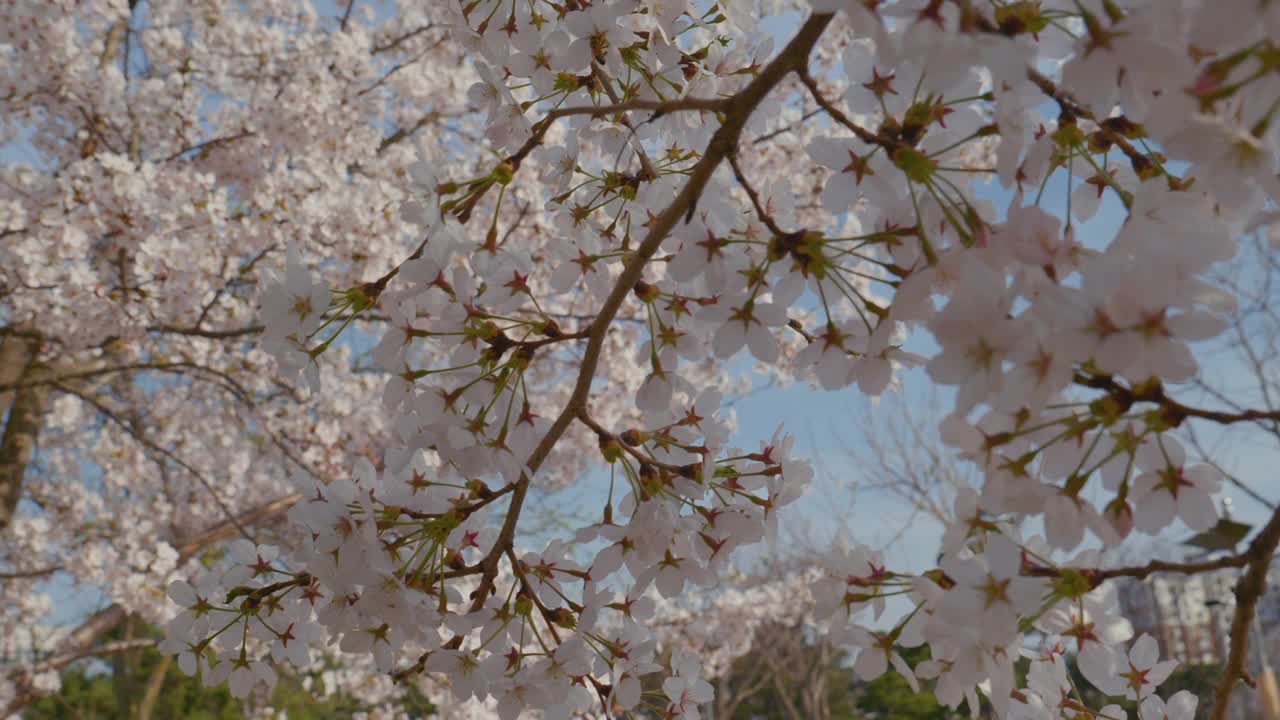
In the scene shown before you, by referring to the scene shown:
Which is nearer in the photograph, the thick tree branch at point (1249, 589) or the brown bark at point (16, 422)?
Answer: the thick tree branch at point (1249, 589)

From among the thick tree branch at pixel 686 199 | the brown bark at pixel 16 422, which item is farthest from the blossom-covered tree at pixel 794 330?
the brown bark at pixel 16 422

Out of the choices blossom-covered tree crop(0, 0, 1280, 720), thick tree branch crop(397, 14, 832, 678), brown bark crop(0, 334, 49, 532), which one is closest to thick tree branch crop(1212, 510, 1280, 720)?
blossom-covered tree crop(0, 0, 1280, 720)

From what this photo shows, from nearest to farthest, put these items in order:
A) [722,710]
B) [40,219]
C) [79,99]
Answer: [40,219]
[79,99]
[722,710]

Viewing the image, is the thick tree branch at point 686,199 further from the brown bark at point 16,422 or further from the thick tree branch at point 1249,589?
the brown bark at point 16,422

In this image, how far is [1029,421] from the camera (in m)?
0.61

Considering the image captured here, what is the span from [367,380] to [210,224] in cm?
207

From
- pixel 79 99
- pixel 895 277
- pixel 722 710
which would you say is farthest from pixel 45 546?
pixel 722 710

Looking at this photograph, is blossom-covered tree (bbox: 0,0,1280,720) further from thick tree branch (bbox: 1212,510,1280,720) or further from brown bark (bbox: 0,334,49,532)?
brown bark (bbox: 0,334,49,532)

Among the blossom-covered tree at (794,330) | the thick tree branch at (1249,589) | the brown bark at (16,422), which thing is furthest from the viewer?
the brown bark at (16,422)

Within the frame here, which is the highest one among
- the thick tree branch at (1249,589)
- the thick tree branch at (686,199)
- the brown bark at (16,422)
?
the brown bark at (16,422)

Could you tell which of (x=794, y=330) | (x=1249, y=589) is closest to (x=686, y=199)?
(x=794, y=330)

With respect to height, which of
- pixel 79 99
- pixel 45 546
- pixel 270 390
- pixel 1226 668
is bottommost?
pixel 1226 668

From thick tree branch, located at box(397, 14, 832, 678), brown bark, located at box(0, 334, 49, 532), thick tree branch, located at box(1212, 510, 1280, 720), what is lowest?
thick tree branch, located at box(1212, 510, 1280, 720)

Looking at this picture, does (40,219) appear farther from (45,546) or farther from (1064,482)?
(1064,482)
